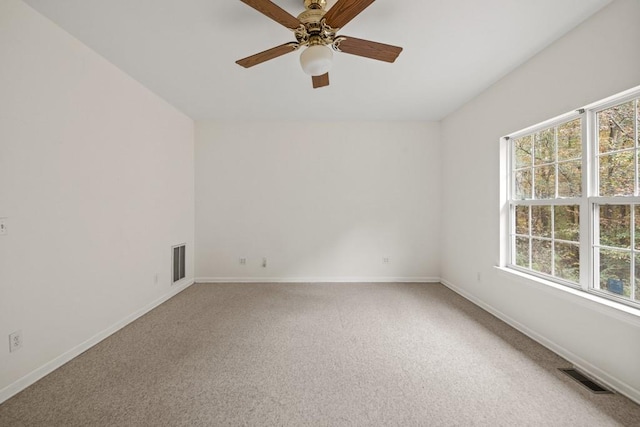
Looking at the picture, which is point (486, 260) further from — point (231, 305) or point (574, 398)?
point (231, 305)

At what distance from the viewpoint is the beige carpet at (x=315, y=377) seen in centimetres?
156

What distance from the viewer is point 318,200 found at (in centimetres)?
439

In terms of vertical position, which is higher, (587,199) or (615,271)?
(587,199)

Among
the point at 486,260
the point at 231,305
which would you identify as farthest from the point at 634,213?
the point at 231,305

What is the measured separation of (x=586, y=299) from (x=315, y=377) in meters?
2.00

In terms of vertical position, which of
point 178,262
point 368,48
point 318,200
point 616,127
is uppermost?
point 368,48

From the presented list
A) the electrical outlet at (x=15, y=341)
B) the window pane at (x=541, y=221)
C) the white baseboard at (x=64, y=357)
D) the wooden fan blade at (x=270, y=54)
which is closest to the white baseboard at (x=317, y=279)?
the white baseboard at (x=64, y=357)

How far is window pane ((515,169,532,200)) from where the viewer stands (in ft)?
9.03

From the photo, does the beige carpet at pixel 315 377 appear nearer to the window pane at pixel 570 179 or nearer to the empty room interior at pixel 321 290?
the empty room interior at pixel 321 290

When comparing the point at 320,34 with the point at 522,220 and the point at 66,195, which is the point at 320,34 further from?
the point at 522,220

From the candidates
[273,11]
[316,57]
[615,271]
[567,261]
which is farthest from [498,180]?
[273,11]

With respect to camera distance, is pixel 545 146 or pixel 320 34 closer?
pixel 320 34

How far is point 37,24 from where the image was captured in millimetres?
1919

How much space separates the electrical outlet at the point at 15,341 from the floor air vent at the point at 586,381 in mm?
3704
